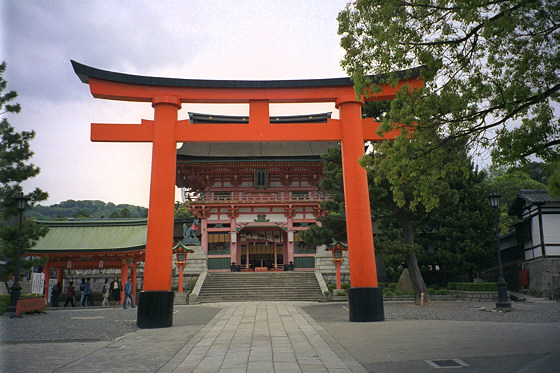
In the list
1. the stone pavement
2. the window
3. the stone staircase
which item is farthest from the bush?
the window

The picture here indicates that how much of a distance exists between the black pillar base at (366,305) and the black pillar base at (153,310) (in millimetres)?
4785

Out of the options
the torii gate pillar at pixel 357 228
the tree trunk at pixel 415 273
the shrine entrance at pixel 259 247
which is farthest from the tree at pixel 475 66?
the shrine entrance at pixel 259 247

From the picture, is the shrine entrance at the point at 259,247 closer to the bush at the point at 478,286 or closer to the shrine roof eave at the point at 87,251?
the shrine roof eave at the point at 87,251

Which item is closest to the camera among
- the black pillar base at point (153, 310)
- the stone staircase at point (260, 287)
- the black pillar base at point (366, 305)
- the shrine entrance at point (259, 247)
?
the black pillar base at point (153, 310)

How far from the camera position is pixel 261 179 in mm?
31922

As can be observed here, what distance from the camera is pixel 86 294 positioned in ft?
72.2

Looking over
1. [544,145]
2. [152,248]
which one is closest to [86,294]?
[152,248]

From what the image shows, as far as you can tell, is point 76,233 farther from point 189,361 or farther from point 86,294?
→ point 189,361

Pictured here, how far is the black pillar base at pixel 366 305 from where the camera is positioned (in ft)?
35.3

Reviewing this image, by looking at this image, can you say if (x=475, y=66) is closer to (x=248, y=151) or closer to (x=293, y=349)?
(x=293, y=349)

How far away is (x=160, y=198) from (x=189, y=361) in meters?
5.56

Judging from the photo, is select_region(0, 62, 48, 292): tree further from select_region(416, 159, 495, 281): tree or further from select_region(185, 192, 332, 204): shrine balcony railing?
select_region(416, 159, 495, 281): tree

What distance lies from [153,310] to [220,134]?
15.9ft

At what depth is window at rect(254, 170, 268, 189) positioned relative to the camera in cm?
3167
